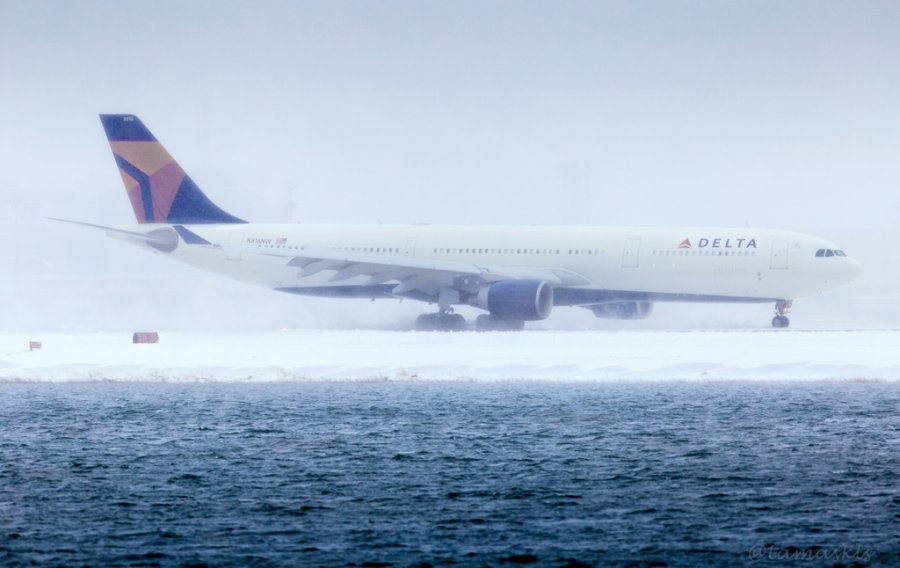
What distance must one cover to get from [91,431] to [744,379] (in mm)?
17974

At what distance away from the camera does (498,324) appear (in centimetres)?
5244

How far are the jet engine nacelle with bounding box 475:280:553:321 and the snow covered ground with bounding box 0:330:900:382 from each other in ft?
7.00

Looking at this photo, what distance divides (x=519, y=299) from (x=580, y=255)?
13.8ft

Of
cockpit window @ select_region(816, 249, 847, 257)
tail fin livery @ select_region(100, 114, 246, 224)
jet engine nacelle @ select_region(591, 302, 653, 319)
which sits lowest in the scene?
Answer: jet engine nacelle @ select_region(591, 302, 653, 319)

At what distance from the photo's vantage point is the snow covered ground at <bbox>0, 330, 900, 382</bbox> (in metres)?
39.2

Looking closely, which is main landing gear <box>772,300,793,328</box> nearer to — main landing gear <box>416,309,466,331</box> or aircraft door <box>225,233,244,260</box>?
main landing gear <box>416,309,466,331</box>

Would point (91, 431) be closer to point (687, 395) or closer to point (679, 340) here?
point (687, 395)

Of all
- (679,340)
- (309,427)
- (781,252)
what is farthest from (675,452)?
(781,252)

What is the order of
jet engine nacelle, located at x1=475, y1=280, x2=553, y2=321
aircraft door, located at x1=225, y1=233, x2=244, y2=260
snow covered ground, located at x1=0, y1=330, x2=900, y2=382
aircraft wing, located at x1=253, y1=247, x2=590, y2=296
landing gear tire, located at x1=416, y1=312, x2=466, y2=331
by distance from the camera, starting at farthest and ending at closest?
1. aircraft door, located at x1=225, y1=233, x2=244, y2=260
2. landing gear tire, located at x1=416, y1=312, x2=466, y2=331
3. aircraft wing, located at x1=253, y1=247, x2=590, y2=296
4. jet engine nacelle, located at x1=475, y1=280, x2=553, y2=321
5. snow covered ground, located at x1=0, y1=330, x2=900, y2=382

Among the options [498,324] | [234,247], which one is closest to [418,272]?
[498,324]

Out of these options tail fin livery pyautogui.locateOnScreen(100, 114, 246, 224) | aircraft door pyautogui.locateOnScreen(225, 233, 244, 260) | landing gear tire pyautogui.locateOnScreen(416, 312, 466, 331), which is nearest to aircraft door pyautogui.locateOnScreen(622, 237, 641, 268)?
landing gear tire pyautogui.locateOnScreen(416, 312, 466, 331)

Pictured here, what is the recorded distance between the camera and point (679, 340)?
45.6 m

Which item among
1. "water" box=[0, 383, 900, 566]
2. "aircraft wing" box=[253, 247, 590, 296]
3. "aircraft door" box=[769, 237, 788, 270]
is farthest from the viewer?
"aircraft wing" box=[253, 247, 590, 296]

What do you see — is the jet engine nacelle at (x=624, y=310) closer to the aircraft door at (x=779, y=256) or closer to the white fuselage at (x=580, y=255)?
the white fuselage at (x=580, y=255)
